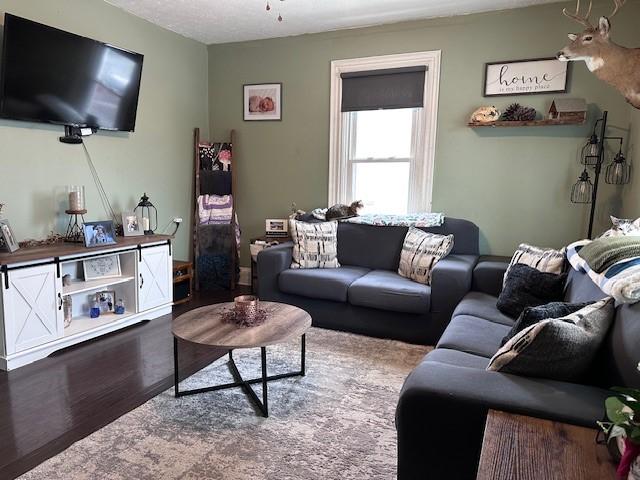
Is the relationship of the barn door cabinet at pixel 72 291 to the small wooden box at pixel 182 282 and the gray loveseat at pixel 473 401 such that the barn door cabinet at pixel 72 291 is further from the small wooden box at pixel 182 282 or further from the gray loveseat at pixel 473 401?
the gray loveseat at pixel 473 401

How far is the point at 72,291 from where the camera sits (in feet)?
9.92

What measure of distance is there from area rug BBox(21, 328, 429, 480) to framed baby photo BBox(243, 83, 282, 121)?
2751 millimetres

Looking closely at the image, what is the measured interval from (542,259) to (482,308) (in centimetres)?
55

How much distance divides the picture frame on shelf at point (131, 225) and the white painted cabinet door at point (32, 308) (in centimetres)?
86

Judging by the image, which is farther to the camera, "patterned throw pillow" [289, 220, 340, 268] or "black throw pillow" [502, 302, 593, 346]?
"patterned throw pillow" [289, 220, 340, 268]

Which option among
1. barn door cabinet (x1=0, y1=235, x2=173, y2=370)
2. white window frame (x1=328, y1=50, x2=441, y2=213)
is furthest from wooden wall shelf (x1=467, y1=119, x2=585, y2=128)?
barn door cabinet (x1=0, y1=235, x2=173, y2=370)

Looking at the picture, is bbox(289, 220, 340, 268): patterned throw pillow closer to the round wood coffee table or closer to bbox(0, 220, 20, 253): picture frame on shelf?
the round wood coffee table

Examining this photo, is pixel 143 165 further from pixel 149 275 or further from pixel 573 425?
pixel 573 425

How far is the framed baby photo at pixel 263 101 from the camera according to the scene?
4.45 meters

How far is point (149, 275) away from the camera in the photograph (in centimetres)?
358

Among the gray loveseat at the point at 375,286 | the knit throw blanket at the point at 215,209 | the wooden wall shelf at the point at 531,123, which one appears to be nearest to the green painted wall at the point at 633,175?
the wooden wall shelf at the point at 531,123

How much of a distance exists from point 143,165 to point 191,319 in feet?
7.32

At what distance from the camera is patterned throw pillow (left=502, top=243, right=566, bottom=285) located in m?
2.69

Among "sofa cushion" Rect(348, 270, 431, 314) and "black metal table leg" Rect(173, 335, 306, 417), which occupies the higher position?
"sofa cushion" Rect(348, 270, 431, 314)
